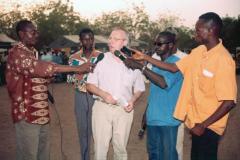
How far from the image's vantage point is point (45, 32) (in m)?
62.1

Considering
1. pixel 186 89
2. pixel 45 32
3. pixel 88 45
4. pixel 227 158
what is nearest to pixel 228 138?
pixel 227 158

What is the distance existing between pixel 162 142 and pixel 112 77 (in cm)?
96

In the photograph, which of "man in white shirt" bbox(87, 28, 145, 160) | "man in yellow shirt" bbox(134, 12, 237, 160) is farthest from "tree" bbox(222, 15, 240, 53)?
"man in yellow shirt" bbox(134, 12, 237, 160)

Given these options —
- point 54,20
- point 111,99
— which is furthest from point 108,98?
point 54,20

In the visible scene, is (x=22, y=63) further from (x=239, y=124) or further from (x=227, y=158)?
(x=239, y=124)

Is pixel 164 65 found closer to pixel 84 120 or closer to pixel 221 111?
pixel 221 111

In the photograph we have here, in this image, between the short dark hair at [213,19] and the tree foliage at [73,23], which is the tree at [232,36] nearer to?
the tree foliage at [73,23]

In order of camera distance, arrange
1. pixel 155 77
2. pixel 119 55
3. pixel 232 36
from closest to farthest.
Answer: pixel 155 77 → pixel 119 55 → pixel 232 36

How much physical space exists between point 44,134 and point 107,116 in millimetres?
816

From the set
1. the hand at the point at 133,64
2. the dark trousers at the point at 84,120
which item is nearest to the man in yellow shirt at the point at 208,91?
the hand at the point at 133,64

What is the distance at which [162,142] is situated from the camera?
3955 millimetres

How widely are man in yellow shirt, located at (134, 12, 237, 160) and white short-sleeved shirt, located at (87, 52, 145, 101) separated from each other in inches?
36.7

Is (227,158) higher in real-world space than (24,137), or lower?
lower

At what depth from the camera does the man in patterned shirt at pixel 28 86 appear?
3768 millimetres
